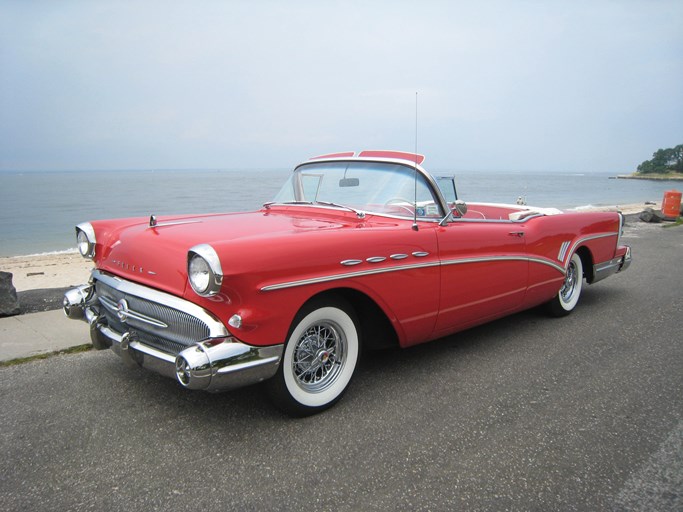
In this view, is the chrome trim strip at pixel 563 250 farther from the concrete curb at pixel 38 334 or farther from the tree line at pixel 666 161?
the tree line at pixel 666 161

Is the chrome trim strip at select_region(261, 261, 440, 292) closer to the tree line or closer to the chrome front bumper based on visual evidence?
the chrome front bumper

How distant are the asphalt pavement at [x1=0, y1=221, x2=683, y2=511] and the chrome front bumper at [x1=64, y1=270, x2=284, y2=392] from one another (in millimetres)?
367

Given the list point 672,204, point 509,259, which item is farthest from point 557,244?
point 672,204

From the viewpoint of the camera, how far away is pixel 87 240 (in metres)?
3.48

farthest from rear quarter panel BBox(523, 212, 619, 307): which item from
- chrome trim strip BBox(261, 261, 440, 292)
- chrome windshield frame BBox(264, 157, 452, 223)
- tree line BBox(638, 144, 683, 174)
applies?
tree line BBox(638, 144, 683, 174)

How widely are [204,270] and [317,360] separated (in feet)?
2.85

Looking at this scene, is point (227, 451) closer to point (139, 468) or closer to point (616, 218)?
point (139, 468)

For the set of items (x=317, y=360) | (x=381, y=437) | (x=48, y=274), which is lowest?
(x=48, y=274)

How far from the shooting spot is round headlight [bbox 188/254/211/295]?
245cm

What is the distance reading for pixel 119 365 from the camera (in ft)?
11.9

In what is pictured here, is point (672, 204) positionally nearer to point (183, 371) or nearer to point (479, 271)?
point (479, 271)

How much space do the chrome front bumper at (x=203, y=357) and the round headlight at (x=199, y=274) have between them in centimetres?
12

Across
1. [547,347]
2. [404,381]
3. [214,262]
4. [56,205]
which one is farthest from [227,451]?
[56,205]

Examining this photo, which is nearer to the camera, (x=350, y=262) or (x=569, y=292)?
(x=350, y=262)
